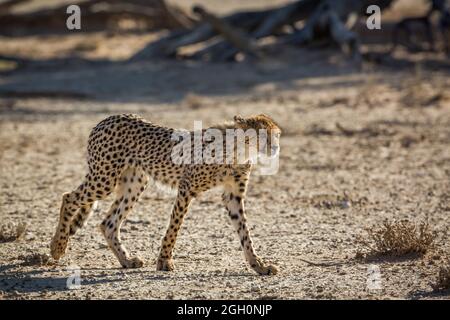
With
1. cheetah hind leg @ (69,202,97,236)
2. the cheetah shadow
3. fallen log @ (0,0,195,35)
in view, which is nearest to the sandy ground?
the cheetah shadow

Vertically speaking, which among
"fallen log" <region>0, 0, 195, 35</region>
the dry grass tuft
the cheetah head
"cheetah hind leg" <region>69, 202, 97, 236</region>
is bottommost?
the dry grass tuft

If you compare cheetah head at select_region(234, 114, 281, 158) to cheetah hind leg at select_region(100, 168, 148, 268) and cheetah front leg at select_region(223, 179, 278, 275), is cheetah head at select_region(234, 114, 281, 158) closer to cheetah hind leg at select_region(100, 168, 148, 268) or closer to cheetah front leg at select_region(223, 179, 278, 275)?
cheetah front leg at select_region(223, 179, 278, 275)

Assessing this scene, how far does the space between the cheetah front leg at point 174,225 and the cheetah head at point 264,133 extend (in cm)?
59

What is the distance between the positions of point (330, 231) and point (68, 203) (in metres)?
2.39

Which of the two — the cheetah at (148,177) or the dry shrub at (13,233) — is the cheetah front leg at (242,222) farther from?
the dry shrub at (13,233)

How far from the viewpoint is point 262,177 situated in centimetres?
1095

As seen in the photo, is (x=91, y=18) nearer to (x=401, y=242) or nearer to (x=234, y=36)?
(x=234, y=36)

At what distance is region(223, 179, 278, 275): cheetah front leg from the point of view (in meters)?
7.08

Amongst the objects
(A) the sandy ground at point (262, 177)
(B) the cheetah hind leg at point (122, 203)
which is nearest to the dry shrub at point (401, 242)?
(A) the sandy ground at point (262, 177)
